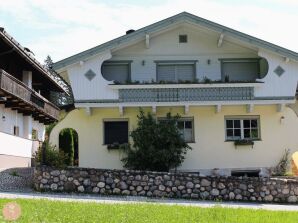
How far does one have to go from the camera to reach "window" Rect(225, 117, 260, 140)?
81.0 feet

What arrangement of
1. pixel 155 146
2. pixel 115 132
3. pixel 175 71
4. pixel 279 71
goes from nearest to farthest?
pixel 155 146
pixel 279 71
pixel 115 132
pixel 175 71

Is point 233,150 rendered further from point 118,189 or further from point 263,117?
point 118,189

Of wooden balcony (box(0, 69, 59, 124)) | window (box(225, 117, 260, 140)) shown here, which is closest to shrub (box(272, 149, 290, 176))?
window (box(225, 117, 260, 140))

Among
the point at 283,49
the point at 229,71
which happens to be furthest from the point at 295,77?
the point at 229,71

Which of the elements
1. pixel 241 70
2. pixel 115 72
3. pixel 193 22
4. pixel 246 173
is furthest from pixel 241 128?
pixel 115 72

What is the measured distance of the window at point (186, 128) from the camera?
2459 centimetres

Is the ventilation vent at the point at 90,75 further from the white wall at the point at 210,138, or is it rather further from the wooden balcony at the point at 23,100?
the wooden balcony at the point at 23,100

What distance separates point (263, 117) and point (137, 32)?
703 centimetres

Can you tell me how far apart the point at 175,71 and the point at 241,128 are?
161 inches

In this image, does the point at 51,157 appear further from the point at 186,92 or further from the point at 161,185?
the point at 186,92

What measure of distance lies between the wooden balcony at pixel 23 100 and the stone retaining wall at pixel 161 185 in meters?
6.83

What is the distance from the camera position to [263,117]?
24672 mm

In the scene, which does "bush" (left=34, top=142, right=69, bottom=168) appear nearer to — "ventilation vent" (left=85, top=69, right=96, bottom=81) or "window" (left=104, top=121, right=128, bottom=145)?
"window" (left=104, top=121, right=128, bottom=145)

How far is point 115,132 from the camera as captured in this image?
24547 mm
